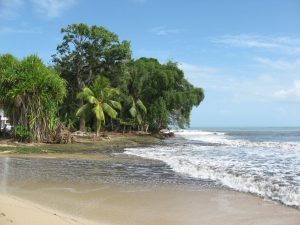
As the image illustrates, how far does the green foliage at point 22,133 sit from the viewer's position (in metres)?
27.6

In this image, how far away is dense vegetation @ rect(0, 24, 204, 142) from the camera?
91.2ft

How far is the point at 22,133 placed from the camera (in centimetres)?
2761

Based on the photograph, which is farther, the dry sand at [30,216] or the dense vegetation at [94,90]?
the dense vegetation at [94,90]

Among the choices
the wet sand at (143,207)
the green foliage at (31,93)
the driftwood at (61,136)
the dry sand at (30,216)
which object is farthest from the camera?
the driftwood at (61,136)

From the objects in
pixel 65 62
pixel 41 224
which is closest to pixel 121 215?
pixel 41 224

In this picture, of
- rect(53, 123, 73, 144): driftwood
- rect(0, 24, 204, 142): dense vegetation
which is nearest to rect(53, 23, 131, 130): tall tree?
rect(0, 24, 204, 142): dense vegetation

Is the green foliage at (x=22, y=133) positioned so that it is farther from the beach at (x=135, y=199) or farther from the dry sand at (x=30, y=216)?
the dry sand at (x=30, y=216)

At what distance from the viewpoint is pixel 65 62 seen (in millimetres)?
42656

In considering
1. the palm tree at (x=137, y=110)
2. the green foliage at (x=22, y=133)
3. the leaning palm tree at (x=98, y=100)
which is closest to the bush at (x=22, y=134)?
the green foliage at (x=22, y=133)

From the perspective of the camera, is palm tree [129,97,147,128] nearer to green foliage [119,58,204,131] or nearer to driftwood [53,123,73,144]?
green foliage [119,58,204,131]

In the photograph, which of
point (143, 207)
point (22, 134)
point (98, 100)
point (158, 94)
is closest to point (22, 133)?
point (22, 134)

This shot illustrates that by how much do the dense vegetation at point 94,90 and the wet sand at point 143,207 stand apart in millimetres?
18138

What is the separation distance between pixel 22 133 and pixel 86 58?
1633 cm

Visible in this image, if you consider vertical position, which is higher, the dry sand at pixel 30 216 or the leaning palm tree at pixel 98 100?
the leaning palm tree at pixel 98 100
